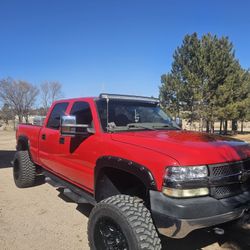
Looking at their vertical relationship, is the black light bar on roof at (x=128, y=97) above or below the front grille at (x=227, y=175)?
above

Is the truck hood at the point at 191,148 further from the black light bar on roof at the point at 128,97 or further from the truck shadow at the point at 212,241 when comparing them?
the truck shadow at the point at 212,241

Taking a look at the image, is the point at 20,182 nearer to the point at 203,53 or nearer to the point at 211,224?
the point at 211,224

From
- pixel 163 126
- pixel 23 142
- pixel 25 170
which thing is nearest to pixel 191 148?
pixel 163 126

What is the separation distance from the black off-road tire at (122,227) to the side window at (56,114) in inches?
95.4

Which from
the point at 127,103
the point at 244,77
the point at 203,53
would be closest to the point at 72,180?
the point at 127,103

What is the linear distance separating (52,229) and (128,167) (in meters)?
2.03

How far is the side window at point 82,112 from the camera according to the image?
4629mm

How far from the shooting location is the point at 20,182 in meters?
7.08

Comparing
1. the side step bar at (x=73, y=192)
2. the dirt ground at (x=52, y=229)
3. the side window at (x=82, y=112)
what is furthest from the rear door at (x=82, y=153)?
the dirt ground at (x=52, y=229)

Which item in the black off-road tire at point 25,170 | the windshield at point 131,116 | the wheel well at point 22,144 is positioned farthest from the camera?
the wheel well at point 22,144

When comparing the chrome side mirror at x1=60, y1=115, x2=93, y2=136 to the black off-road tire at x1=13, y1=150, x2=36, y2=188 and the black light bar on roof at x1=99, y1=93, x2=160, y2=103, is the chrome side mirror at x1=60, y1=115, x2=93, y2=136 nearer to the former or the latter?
the black light bar on roof at x1=99, y1=93, x2=160, y2=103

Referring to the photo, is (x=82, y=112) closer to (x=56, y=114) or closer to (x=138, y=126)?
(x=138, y=126)

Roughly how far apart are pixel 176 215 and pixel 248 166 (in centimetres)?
116

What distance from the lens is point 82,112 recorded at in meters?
4.86
